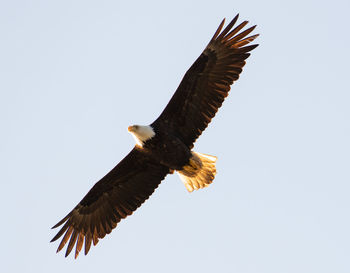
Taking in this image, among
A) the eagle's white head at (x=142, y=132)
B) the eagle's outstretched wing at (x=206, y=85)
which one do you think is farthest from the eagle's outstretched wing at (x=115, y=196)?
the eagle's outstretched wing at (x=206, y=85)

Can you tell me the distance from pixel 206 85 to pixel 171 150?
139 cm

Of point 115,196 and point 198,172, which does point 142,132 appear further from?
point 115,196

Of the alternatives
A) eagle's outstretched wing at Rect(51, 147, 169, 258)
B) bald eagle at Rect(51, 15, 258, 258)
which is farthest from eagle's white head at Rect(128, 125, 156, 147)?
eagle's outstretched wing at Rect(51, 147, 169, 258)

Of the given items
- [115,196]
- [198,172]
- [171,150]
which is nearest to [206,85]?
[171,150]

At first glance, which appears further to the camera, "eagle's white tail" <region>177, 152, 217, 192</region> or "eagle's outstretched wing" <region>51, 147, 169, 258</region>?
"eagle's outstretched wing" <region>51, 147, 169, 258</region>

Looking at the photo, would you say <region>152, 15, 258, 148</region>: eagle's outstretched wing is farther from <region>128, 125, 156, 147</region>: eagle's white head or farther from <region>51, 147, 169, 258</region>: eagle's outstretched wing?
<region>51, 147, 169, 258</region>: eagle's outstretched wing

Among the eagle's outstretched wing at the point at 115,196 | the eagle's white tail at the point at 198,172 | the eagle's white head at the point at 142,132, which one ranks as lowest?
the eagle's outstretched wing at the point at 115,196

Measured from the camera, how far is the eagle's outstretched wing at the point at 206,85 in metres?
14.7

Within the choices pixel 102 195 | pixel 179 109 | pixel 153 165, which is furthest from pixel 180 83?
pixel 102 195

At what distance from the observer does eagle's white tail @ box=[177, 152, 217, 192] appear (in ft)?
49.1

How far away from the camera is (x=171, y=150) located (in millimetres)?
14672

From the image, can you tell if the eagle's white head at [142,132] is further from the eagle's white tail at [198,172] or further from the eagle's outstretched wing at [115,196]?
the eagle's white tail at [198,172]

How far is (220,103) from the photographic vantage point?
48.4ft

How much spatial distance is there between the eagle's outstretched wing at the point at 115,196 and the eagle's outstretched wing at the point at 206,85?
95 cm
